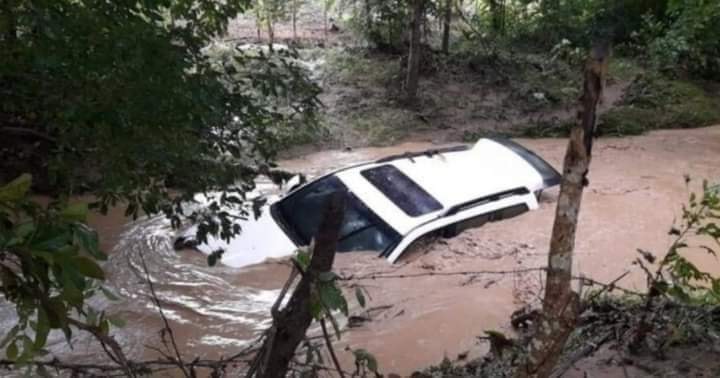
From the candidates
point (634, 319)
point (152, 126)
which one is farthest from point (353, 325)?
point (152, 126)

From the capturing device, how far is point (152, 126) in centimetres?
314

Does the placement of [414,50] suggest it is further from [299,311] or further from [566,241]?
[299,311]

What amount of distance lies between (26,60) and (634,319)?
3.39m

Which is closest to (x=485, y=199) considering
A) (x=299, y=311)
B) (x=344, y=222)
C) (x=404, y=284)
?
(x=404, y=284)

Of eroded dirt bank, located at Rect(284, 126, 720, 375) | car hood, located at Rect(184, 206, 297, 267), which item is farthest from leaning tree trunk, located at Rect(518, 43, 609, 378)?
car hood, located at Rect(184, 206, 297, 267)

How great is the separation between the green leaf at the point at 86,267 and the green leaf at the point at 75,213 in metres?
0.14

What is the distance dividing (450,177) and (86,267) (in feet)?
17.1

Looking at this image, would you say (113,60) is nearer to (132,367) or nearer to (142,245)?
(132,367)

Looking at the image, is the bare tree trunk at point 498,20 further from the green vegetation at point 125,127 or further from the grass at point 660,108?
the green vegetation at point 125,127

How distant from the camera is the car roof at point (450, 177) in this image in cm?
564

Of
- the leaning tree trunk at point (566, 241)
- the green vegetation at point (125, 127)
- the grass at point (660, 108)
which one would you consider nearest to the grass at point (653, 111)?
the grass at point (660, 108)

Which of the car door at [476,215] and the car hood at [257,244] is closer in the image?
the car door at [476,215]

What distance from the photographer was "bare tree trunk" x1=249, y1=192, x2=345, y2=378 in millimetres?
1855

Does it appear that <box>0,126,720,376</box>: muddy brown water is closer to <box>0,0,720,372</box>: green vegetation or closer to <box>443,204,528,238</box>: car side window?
<box>443,204,528,238</box>: car side window
